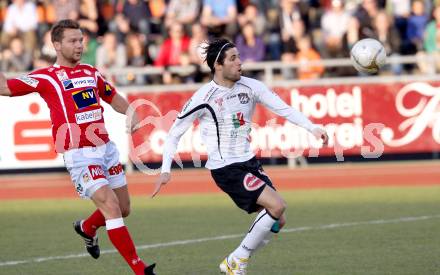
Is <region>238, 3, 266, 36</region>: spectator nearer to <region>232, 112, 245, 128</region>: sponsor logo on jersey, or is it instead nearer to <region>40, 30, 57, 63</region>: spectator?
<region>40, 30, 57, 63</region>: spectator

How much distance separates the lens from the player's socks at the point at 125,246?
29.6 ft

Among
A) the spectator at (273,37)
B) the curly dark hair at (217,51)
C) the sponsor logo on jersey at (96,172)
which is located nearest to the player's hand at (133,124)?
the sponsor logo on jersey at (96,172)

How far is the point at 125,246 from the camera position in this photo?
9031mm

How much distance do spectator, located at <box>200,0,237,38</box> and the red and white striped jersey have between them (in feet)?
37.9

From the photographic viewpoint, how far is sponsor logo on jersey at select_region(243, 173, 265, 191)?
906 cm

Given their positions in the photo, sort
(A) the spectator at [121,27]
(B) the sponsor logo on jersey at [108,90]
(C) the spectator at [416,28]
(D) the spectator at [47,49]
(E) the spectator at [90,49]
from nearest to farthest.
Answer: (B) the sponsor logo on jersey at [108,90] < (D) the spectator at [47,49] < (C) the spectator at [416,28] < (E) the spectator at [90,49] < (A) the spectator at [121,27]

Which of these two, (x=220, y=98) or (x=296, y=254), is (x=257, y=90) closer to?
(x=220, y=98)

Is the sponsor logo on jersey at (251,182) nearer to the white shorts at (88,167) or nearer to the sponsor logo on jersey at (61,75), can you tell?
the white shorts at (88,167)

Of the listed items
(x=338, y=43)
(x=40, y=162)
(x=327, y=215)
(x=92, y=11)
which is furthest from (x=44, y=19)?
(x=327, y=215)

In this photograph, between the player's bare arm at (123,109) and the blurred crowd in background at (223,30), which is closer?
the player's bare arm at (123,109)

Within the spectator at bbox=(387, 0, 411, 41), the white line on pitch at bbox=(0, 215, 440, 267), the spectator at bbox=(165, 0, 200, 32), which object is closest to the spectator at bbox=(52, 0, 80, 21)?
the spectator at bbox=(165, 0, 200, 32)

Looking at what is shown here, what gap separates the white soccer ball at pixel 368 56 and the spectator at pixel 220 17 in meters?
10.3

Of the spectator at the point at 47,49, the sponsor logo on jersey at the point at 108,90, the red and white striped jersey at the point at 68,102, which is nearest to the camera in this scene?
the red and white striped jersey at the point at 68,102

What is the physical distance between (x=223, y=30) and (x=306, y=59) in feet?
5.90
